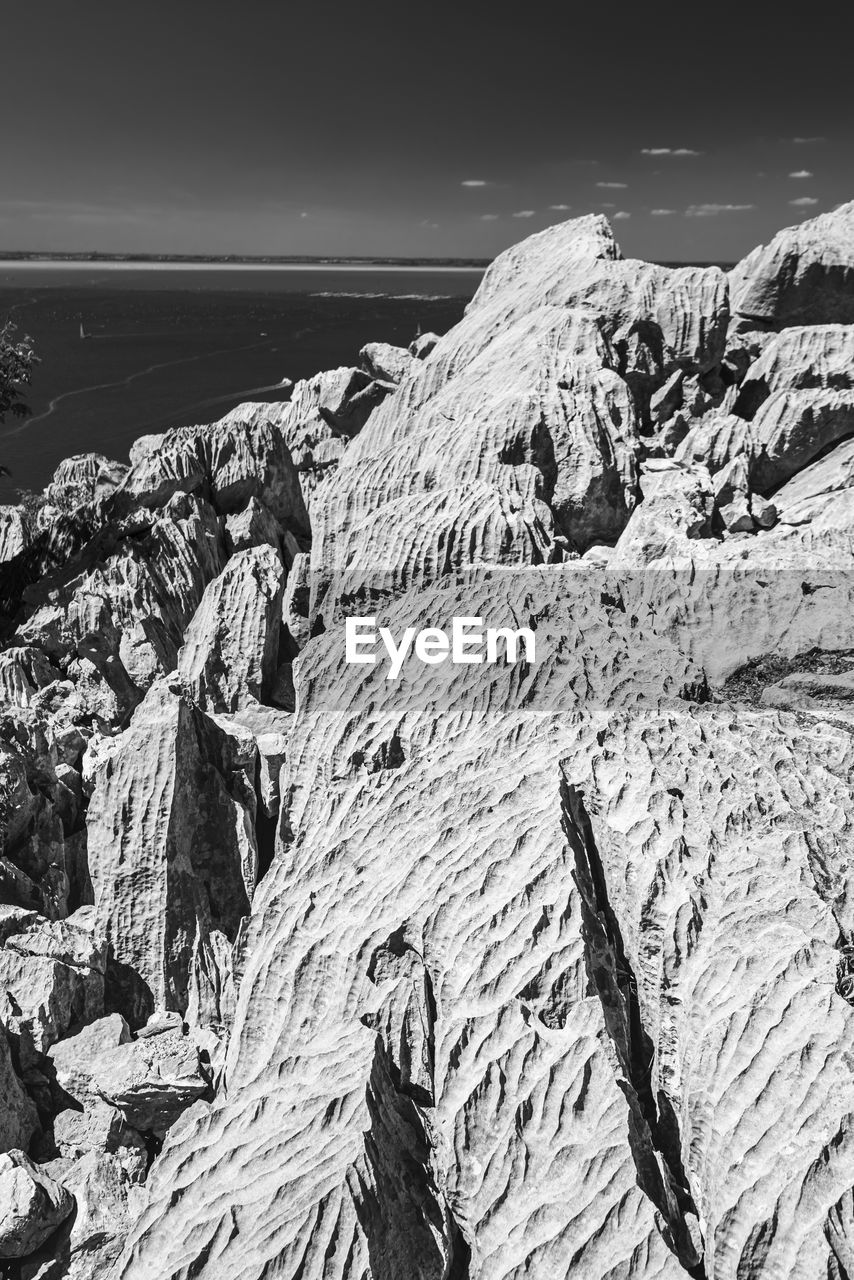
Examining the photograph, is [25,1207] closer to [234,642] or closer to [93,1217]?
[93,1217]

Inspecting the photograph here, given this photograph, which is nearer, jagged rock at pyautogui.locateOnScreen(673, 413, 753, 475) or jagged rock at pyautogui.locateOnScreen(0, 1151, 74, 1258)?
→ jagged rock at pyautogui.locateOnScreen(0, 1151, 74, 1258)

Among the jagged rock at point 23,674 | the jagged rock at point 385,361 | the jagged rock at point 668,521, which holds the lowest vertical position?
the jagged rock at point 23,674

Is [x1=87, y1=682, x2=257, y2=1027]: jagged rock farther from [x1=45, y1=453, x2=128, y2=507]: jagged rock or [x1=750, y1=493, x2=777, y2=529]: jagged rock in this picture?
[x1=750, y1=493, x2=777, y2=529]: jagged rock

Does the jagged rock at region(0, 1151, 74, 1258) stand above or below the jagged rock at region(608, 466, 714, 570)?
below

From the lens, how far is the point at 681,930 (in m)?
4.50

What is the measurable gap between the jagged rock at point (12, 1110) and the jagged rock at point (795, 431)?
8976mm

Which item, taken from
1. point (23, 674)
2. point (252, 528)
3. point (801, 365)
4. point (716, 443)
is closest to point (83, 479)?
point (252, 528)

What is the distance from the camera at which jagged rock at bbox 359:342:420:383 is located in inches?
688

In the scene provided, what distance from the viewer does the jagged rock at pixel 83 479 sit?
10.4 m

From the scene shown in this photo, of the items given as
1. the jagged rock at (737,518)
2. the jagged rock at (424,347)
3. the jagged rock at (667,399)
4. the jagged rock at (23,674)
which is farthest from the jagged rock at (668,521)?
the jagged rock at (424,347)

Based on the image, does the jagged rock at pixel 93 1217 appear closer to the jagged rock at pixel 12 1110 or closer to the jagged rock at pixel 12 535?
the jagged rock at pixel 12 1110

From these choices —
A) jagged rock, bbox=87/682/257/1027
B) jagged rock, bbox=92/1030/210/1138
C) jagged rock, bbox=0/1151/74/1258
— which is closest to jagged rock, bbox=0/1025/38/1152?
jagged rock, bbox=0/1151/74/1258

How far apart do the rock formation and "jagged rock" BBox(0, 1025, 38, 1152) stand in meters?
0.02

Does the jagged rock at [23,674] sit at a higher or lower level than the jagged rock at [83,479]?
lower
